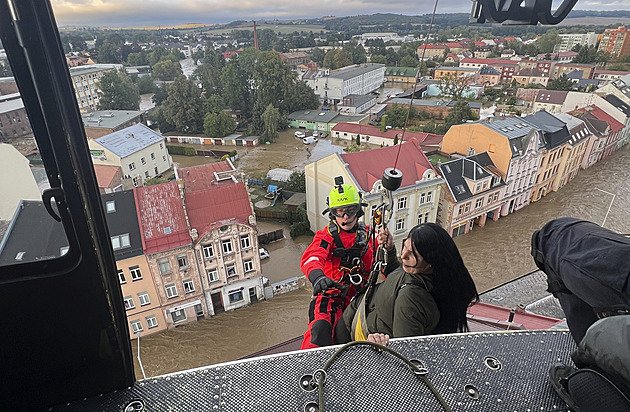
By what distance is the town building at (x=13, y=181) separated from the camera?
0.86 meters

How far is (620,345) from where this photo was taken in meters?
0.83

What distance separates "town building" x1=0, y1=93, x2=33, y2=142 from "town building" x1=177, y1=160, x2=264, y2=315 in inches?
266

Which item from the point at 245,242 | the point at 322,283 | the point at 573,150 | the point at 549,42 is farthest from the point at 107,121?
the point at 549,42

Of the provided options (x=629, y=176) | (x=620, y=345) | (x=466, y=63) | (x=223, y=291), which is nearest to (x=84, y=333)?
(x=620, y=345)

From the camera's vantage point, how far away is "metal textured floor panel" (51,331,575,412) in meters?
1.03

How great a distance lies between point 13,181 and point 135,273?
23.2 feet

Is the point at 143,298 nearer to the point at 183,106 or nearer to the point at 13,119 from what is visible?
the point at 13,119

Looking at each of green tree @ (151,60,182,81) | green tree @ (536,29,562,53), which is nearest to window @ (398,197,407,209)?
green tree @ (151,60,182,81)

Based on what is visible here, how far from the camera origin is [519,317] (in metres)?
4.70

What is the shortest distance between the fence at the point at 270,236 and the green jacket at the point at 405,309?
1003cm

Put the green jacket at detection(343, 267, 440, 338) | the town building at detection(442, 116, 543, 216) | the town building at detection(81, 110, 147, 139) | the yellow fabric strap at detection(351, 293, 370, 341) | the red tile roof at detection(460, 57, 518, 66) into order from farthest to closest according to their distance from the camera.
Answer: the red tile roof at detection(460, 57, 518, 66), the town building at detection(81, 110, 147, 139), the town building at detection(442, 116, 543, 216), the yellow fabric strap at detection(351, 293, 370, 341), the green jacket at detection(343, 267, 440, 338)

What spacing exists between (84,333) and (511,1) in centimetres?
187

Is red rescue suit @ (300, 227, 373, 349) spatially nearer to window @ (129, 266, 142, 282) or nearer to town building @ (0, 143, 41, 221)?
town building @ (0, 143, 41, 221)

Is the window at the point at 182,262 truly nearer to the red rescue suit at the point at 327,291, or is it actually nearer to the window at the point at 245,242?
the window at the point at 245,242
